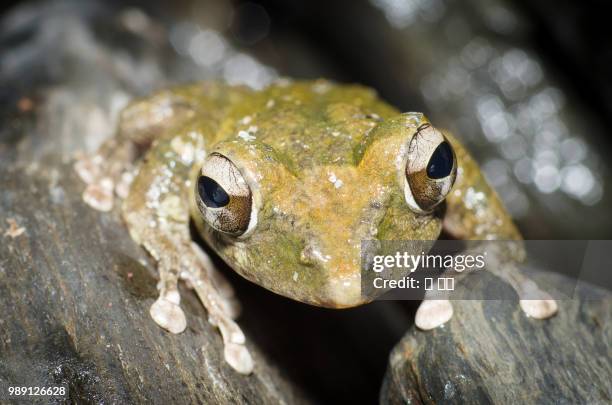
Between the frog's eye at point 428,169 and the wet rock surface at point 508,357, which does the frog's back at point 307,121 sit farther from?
the wet rock surface at point 508,357

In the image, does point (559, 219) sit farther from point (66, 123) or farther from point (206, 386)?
point (66, 123)

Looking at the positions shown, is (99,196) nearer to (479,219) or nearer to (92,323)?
(92,323)

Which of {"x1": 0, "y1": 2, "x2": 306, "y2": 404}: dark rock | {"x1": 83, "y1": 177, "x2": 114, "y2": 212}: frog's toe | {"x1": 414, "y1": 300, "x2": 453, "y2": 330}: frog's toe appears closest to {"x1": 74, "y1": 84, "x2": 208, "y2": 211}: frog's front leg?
{"x1": 83, "y1": 177, "x2": 114, "y2": 212}: frog's toe

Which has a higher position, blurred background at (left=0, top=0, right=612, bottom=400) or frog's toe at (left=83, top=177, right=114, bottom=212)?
blurred background at (left=0, top=0, right=612, bottom=400)

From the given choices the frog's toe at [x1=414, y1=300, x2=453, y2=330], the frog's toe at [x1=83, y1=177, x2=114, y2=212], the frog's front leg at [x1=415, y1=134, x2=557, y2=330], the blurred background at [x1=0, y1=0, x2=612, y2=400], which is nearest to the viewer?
the frog's toe at [x1=414, y1=300, x2=453, y2=330]

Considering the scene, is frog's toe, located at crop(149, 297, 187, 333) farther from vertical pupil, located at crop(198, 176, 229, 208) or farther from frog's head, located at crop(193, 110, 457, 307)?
vertical pupil, located at crop(198, 176, 229, 208)

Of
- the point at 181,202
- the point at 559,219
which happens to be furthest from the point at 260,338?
the point at 559,219

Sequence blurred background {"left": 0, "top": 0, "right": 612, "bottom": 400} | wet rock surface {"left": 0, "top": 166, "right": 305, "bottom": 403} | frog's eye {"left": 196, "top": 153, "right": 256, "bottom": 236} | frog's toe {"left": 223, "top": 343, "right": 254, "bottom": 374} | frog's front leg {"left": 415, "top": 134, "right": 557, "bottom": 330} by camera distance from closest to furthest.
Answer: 1. wet rock surface {"left": 0, "top": 166, "right": 305, "bottom": 403}
2. frog's eye {"left": 196, "top": 153, "right": 256, "bottom": 236}
3. frog's toe {"left": 223, "top": 343, "right": 254, "bottom": 374}
4. frog's front leg {"left": 415, "top": 134, "right": 557, "bottom": 330}
5. blurred background {"left": 0, "top": 0, "right": 612, "bottom": 400}
